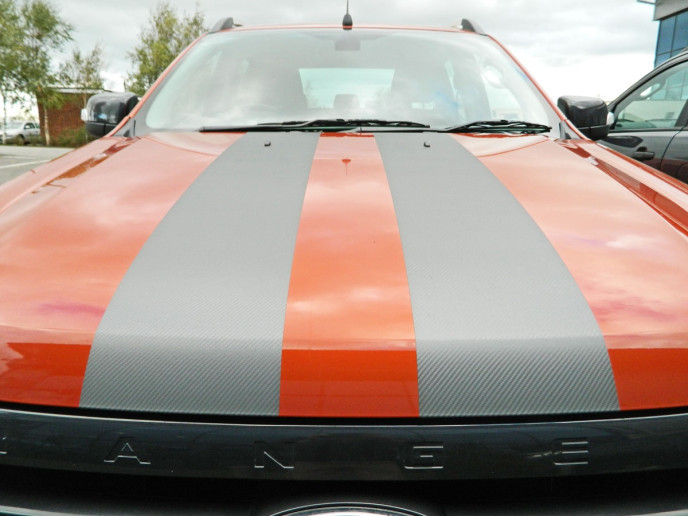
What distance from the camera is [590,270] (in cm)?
110

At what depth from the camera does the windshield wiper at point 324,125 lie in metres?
2.01

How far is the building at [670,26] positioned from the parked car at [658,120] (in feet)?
75.5

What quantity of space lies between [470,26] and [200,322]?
228 cm

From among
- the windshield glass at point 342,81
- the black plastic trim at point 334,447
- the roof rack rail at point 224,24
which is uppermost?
the roof rack rail at point 224,24

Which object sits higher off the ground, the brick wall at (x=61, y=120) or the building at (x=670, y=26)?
the building at (x=670, y=26)

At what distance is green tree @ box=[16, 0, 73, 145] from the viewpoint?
21.6m

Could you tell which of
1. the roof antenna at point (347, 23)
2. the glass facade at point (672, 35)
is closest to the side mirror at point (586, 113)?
the roof antenna at point (347, 23)

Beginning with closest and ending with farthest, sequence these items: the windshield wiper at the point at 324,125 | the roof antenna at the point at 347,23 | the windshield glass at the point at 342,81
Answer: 1. the windshield wiper at the point at 324,125
2. the windshield glass at the point at 342,81
3. the roof antenna at the point at 347,23

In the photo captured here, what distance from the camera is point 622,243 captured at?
1.20 meters

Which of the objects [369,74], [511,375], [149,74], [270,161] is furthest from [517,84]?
[149,74]

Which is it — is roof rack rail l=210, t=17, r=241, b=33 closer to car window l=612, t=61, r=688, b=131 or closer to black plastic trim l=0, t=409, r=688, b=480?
black plastic trim l=0, t=409, r=688, b=480

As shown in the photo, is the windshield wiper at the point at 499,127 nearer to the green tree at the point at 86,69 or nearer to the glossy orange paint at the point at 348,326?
the glossy orange paint at the point at 348,326

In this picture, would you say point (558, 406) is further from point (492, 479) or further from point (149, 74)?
point (149, 74)

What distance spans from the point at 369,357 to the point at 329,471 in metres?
0.17
